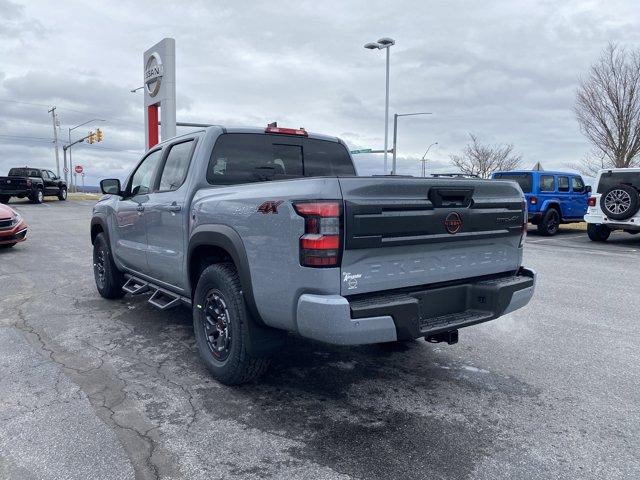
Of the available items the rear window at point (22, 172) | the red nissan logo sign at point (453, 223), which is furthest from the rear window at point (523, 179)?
the rear window at point (22, 172)

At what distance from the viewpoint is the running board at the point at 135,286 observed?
527cm

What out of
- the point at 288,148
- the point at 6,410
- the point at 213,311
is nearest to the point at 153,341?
the point at 213,311

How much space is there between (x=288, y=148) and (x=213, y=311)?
1675 mm

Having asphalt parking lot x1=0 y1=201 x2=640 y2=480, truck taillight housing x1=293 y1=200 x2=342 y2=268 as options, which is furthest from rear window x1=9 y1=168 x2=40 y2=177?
truck taillight housing x1=293 y1=200 x2=342 y2=268

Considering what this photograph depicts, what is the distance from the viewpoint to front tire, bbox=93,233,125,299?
238 inches

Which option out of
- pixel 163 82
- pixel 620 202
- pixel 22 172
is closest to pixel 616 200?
pixel 620 202

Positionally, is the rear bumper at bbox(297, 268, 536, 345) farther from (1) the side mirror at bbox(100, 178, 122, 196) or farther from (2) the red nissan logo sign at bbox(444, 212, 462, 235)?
(1) the side mirror at bbox(100, 178, 122, 196)

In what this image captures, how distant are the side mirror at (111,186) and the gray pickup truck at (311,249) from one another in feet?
2.96

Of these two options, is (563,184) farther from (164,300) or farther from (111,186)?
(164,300)

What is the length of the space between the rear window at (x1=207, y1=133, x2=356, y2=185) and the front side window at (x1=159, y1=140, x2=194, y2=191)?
1.07ft

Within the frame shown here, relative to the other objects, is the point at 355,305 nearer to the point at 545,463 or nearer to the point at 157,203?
the point at 545,463

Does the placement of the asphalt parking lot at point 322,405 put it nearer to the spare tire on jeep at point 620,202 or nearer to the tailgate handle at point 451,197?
the tailgate handle at point 451,197

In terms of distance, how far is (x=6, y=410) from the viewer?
10.8 feet

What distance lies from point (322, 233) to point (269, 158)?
1872 mm
